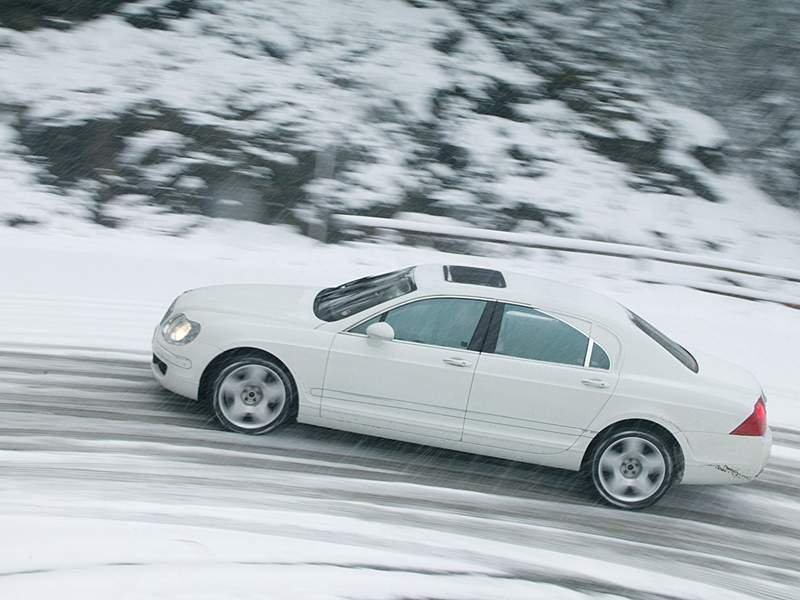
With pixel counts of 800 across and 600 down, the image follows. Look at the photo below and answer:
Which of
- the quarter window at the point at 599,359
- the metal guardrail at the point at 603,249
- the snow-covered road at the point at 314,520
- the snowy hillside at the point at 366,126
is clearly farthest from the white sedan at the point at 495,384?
the snowy hillside at the point at 366,126

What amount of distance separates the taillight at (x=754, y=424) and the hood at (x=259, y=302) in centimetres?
310

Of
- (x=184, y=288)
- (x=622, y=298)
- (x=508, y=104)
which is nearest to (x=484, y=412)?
(x=184, y=288)

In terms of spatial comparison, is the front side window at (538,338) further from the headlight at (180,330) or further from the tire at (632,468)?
the headlight at (180,330)

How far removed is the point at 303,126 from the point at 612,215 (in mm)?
5451

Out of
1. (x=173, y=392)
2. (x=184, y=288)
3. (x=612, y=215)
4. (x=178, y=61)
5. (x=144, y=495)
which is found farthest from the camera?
(x=178, y=61)

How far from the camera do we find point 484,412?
6582mm

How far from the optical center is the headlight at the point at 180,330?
22.7 feet

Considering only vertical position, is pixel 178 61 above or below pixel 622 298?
above

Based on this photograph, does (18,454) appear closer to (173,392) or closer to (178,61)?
(173,392)

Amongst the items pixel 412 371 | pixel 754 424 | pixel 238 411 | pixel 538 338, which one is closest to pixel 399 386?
pixel 412 371

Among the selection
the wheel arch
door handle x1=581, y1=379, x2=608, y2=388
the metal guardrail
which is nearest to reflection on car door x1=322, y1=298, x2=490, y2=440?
the wheel arch

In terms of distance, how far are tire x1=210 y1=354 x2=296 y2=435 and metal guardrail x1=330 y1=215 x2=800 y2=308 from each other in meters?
6.29

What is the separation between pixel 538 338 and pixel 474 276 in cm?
80

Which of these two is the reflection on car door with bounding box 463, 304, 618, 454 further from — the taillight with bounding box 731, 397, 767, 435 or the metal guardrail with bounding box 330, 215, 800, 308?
the metal guardrail with bounding box 330, 215, 800, 308
